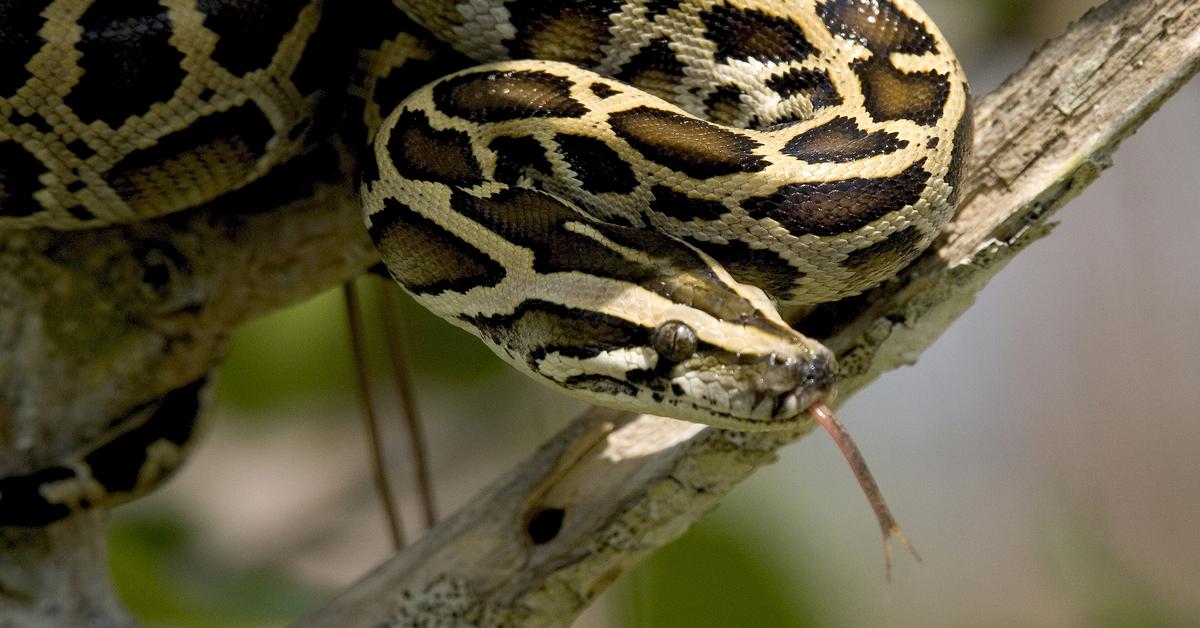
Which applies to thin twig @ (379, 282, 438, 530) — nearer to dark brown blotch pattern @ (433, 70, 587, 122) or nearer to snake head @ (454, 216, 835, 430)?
dark brown blotch pattern @ (433, 70, 587, 122)

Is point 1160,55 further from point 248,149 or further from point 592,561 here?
point 248,149

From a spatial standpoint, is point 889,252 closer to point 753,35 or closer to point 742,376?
point 742,376

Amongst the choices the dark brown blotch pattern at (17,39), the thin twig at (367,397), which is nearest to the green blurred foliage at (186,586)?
the thin twig at (367,397)

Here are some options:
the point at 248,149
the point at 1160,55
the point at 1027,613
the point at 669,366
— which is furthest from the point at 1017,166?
the point at 1027,613

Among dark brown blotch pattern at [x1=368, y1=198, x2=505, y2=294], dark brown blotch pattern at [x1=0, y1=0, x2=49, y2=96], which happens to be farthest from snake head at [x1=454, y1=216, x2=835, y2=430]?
dark brown blotch pattern at [x1=0, y1=0, x2=49, y2=96]

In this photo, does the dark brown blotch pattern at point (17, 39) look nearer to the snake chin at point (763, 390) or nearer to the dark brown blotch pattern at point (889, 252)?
the snake chin at point (763, 390)

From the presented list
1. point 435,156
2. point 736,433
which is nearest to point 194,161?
point 435,156
